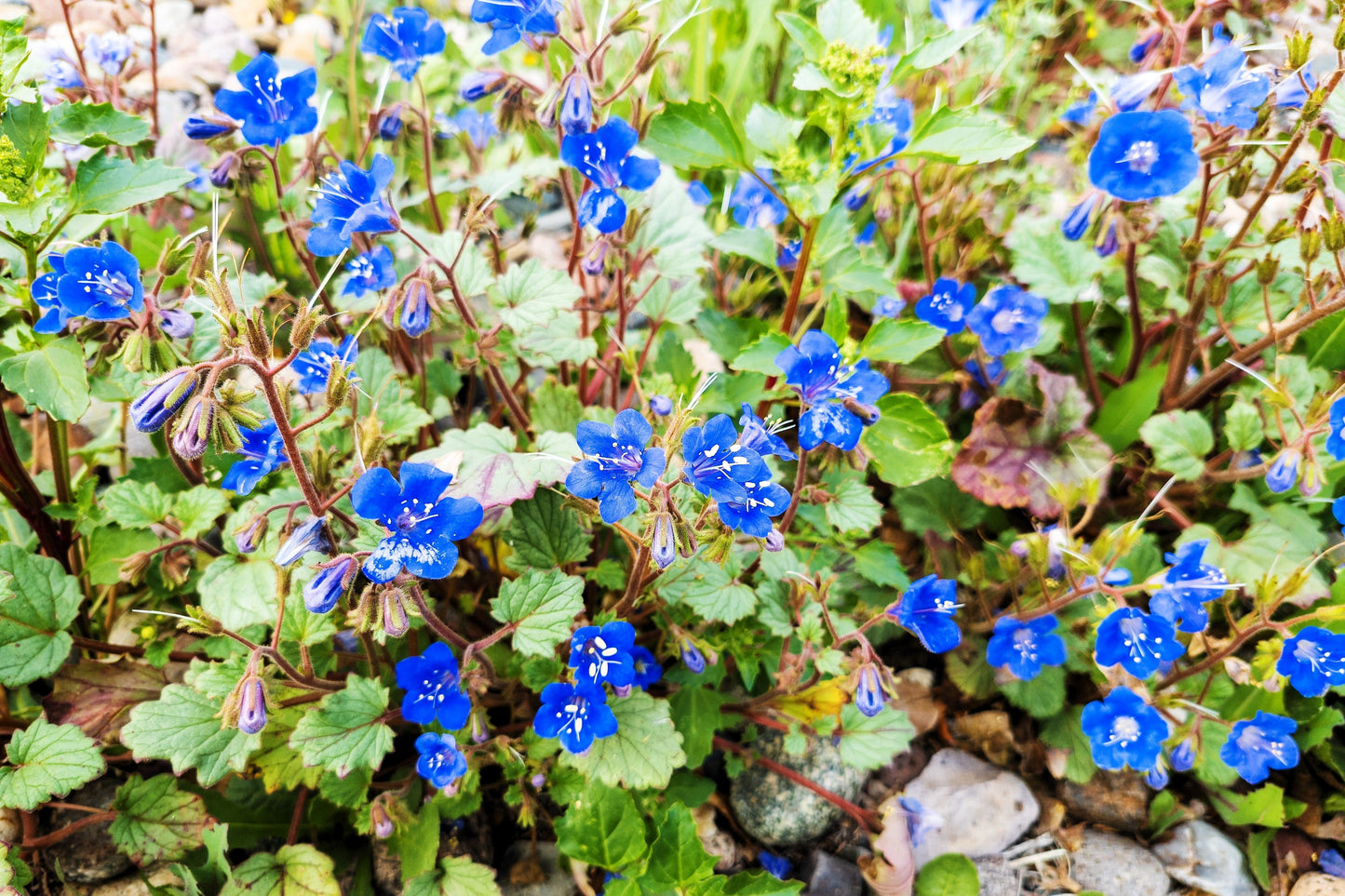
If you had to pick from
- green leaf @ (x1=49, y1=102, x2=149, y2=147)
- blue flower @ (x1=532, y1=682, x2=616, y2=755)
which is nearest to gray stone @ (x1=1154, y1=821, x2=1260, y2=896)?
blue flower @ (x1=532, y1=682, x2=616, y2=755)

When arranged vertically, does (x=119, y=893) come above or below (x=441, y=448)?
below

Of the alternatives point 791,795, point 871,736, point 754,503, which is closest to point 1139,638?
point 871,736

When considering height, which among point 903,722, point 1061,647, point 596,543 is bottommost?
point 903,722

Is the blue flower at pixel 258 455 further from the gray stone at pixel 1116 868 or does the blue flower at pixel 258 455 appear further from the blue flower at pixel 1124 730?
the gray stone at pixel 1116 868

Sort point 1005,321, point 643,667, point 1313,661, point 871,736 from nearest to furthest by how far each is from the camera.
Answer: point 1313,661, point 643,667, point 871,736, point 1005,321

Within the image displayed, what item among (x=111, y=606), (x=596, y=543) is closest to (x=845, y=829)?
(x=596, y=543)

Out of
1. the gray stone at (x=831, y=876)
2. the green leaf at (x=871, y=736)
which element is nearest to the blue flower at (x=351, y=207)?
the green leaf at (x=871, y=736)

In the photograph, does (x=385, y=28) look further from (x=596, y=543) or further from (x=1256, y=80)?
(x=1256, y=80)

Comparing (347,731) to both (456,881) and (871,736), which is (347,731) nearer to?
(456,881)
